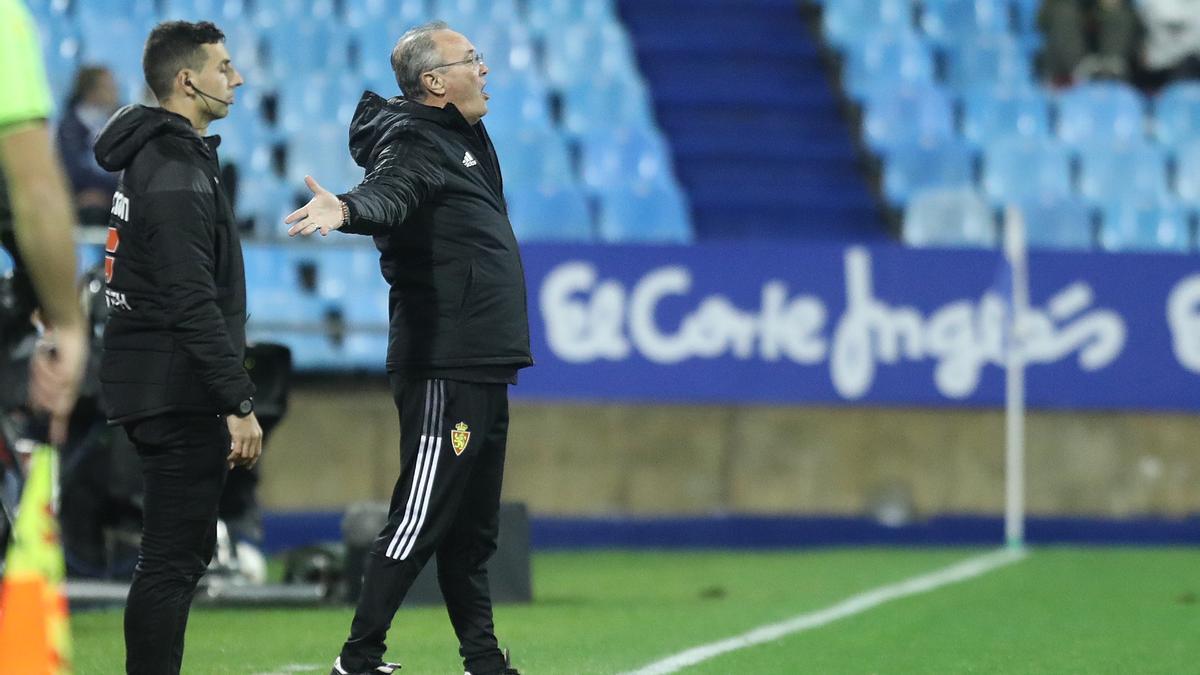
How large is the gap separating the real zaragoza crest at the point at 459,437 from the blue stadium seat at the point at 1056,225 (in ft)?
31.5

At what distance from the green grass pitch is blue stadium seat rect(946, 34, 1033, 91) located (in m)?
6.07

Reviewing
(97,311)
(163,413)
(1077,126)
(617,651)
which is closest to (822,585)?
(617,651)

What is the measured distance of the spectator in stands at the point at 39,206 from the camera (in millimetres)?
3576

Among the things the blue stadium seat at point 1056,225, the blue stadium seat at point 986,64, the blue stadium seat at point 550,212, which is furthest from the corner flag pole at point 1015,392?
the blue stadium seat at point 986,64

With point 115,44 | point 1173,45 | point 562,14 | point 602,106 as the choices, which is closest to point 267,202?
point 115,44

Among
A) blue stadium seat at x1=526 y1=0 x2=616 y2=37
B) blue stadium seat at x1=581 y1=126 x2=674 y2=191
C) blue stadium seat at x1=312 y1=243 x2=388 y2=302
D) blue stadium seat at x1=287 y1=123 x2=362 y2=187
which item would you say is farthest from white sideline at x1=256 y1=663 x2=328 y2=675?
blue stadium seat at x1=526 y1=0 x2=616 y2=37

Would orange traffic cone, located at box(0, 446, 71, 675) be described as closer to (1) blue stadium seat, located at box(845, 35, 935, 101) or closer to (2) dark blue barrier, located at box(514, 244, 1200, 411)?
(2) dark blue barrier, located at box(514, 244, 1200, 411)

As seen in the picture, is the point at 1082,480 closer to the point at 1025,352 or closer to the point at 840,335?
the point at 1025,352

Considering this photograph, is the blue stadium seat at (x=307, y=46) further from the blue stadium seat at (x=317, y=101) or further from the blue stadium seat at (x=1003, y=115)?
the blue stadium seat at (x=1003, y=115)

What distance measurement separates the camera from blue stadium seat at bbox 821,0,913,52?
17.0 m

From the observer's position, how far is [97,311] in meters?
8.76

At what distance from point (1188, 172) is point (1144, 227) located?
3.81ft

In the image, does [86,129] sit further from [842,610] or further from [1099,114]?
[1099,114]

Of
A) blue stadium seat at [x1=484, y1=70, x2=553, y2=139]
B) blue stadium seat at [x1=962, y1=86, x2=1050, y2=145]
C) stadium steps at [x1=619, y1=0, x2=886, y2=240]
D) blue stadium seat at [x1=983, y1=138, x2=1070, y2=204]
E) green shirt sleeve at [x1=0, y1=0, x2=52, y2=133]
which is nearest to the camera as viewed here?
green shirt sleeve at [x1=0, y1=0, x2=52, y2=133]
